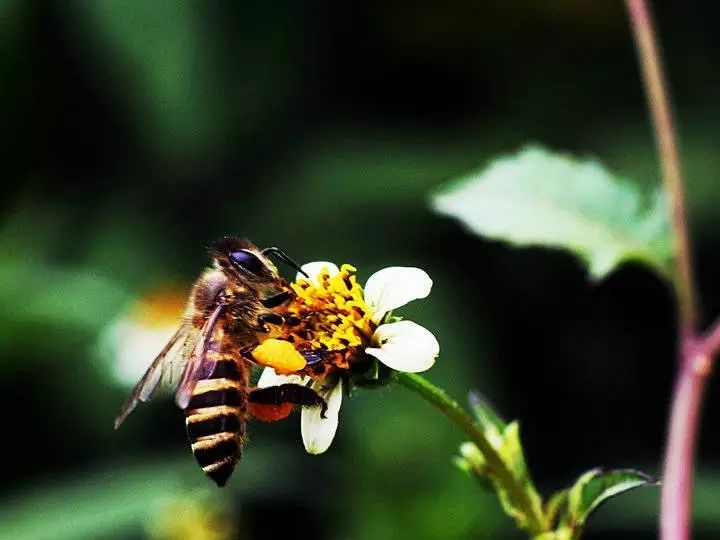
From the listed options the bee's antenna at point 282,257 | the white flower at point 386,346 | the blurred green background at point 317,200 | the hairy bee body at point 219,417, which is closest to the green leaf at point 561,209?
the bee's antenna at point 282,257

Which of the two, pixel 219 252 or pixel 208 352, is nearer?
pixel 208 352

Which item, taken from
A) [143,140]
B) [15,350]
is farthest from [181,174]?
[15,350]

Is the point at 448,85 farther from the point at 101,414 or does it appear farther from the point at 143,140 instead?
the point at 101,414

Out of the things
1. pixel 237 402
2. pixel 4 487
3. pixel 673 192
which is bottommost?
pixel 4 487

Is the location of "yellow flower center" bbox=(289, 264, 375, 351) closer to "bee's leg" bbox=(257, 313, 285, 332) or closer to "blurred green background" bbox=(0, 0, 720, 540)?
"bee's leg" bbox=(257, 313, 285, 332)

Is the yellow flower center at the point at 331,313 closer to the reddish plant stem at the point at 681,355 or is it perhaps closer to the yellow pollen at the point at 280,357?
the yellow pollen at the point at 280,357

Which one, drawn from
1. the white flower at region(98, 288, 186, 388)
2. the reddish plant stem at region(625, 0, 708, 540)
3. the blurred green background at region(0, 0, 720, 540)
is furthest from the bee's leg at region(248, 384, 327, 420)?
the white flower at region(98, 288, 186, 388)

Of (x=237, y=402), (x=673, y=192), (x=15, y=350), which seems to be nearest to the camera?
(x=237, y=402)
